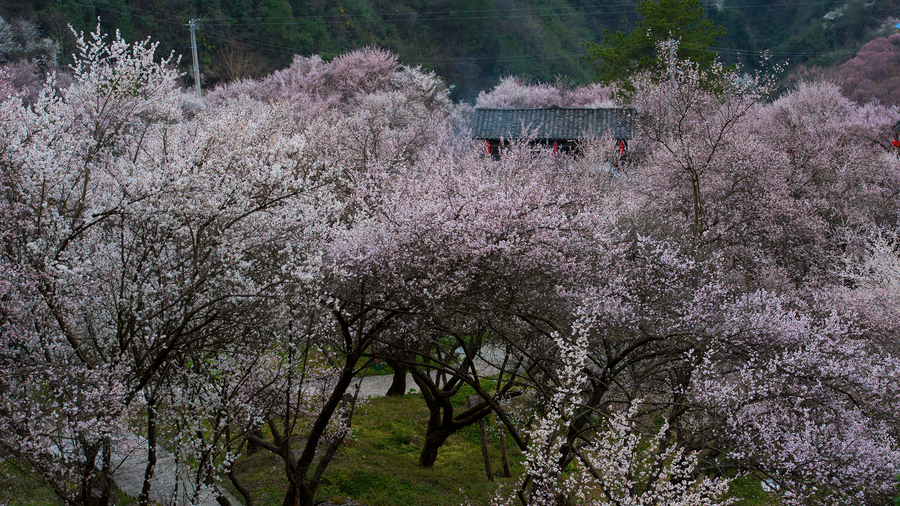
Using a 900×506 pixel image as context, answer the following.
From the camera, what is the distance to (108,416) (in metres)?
5.13

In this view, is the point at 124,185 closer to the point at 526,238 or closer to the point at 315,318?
the point at 315,318

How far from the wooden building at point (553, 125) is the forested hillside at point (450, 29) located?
68.4 feet

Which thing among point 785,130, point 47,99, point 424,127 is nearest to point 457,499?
point 47,99

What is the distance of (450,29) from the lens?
60438 millimetres

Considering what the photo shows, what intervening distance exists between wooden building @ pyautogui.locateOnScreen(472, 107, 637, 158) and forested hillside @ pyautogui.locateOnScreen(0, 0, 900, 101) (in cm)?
2085

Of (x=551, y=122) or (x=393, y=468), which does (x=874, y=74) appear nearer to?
(x=551, y=122)

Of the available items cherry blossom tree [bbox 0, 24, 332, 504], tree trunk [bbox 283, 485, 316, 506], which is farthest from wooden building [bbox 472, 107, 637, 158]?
cherry blossom tree [bbox 0, 24, 332, 504]

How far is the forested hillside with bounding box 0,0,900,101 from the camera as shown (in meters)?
43.7

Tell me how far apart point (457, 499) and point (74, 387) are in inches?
248

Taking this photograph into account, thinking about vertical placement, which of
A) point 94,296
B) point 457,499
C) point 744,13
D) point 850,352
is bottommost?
point 457,499

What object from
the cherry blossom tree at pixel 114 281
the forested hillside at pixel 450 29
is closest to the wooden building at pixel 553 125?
the forested hillside at pixel 450 29

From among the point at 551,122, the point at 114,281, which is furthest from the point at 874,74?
the point at 114,281

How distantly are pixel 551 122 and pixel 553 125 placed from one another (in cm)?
Answer: 29

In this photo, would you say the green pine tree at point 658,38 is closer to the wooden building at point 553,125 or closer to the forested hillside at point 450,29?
the wooden building at point 553,125
